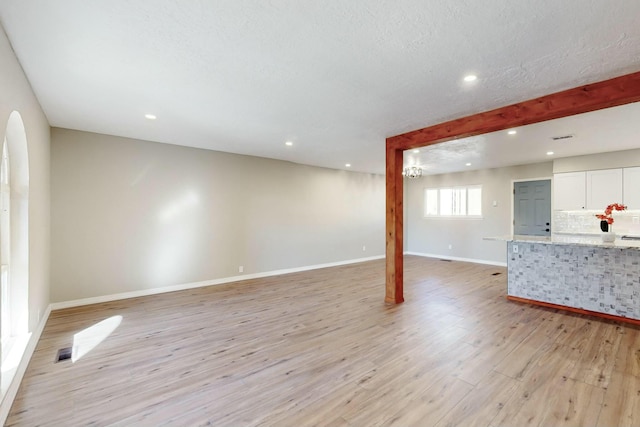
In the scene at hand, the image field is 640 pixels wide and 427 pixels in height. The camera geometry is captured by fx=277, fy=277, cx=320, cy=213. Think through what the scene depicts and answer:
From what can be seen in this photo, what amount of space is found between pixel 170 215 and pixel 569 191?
7.94 meters

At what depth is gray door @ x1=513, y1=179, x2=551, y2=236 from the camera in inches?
253

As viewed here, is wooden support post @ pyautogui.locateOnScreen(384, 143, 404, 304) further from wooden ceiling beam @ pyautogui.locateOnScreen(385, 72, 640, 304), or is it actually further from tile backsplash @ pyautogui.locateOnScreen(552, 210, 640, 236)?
tile backsplash @ pyautogui.locateOnScreen(552, 210, 640, 236)

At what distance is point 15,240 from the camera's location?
2.66 m

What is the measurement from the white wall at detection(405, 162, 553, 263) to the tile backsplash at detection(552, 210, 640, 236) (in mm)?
996

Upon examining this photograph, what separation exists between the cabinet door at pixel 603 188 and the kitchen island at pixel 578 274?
1921 mm

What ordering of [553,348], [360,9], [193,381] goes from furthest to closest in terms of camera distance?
[553,348]
[193,381]
[360,9]

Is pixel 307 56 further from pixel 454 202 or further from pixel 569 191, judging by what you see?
pixel 454 202

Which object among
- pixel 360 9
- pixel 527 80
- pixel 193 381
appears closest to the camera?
pixel 360 9

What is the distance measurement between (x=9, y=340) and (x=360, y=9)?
13.4ft

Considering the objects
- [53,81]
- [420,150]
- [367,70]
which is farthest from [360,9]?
[420,150]

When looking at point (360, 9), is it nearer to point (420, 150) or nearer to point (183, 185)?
point (420, 150)

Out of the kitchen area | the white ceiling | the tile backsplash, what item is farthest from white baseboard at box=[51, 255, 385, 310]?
the tile backsplash

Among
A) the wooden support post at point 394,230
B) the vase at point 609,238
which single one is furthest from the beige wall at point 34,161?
the vase at point 609,238

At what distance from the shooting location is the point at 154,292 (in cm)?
471
